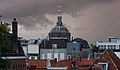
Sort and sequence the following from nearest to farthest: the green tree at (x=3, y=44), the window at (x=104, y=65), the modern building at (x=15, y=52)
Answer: the green tree at (x=3, y=44) → the window at (x=104, y=65) → the modern building at (x=15, y=52)

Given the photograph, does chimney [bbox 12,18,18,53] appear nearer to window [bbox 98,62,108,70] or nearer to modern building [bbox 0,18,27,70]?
modern building [bbox 0,18,27,70]

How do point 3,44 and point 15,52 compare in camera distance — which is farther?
point 15,52

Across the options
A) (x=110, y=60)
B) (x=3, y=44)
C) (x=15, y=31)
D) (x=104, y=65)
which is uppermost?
(x=15, y=31)

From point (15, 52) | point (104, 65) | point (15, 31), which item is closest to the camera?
point (104, 65)

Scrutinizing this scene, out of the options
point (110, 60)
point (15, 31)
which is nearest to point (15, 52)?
point (15, 31)

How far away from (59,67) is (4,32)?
32739mm

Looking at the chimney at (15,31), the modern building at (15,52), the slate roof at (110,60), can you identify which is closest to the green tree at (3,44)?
the slate roof at (110,60)

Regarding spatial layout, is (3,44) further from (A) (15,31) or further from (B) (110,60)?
(A) (15,31)

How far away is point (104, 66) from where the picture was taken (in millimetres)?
82500

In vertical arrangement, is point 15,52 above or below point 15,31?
below

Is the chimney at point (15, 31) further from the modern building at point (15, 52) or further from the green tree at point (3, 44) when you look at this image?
the green tree at point (3, 44)

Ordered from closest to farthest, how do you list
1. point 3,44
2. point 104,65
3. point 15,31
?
point 3,44, point 104,65, point 15,31

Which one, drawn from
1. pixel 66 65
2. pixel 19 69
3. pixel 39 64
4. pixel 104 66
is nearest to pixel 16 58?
pixel 19 69

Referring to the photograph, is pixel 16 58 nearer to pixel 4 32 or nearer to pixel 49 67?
pixel 49 67
